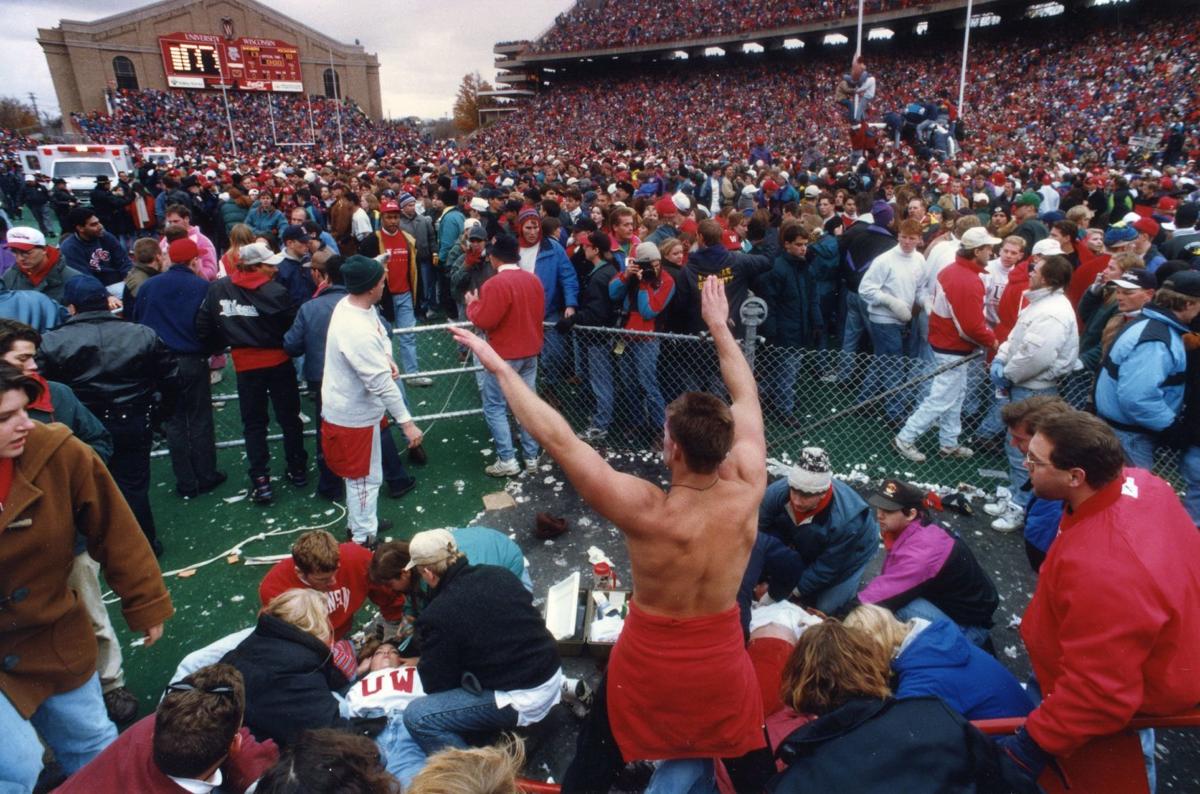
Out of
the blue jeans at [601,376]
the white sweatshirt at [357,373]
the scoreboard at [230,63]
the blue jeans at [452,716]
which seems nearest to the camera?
the blue jeans at [452,716]

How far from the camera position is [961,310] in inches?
233

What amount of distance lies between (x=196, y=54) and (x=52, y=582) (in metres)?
63.3

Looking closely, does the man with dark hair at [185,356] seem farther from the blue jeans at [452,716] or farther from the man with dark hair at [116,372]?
the blue jeans at [452,716]

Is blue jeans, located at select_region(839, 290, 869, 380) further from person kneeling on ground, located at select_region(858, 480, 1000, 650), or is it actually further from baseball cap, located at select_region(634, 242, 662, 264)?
person kneeling on ground, located at select_region(858, 480, 1000, 650)

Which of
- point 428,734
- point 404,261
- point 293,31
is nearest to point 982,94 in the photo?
point 404,261

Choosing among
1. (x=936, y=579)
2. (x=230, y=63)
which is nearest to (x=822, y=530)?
(x=936, y=579)

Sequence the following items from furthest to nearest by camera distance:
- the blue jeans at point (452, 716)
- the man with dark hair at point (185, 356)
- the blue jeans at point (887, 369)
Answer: the blue jeans at point (887, 369), the man with dark hair at point (185, 356), the blue jeans at point (452, 716)

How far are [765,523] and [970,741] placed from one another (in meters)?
2.05

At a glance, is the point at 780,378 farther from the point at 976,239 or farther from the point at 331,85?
the point at 331,85

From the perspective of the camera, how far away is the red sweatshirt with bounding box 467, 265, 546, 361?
18.7 feet

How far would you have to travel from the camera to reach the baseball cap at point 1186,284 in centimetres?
421

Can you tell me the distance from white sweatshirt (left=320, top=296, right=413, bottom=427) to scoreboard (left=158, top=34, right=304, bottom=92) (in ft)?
185

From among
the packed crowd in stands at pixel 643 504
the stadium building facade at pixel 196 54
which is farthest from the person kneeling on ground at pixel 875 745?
the stadium building facade at pixel 196 54

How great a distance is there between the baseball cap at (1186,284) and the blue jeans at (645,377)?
3.71 metres
